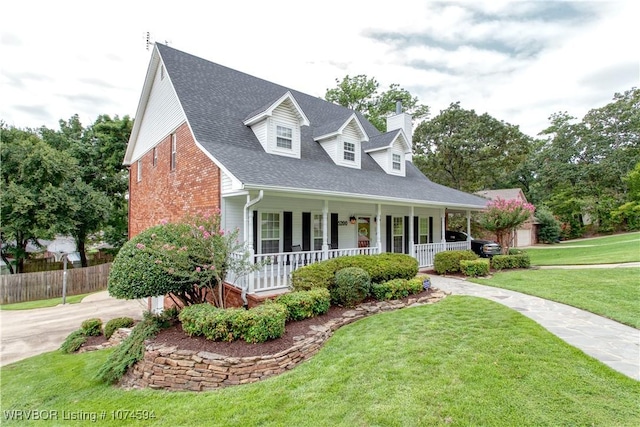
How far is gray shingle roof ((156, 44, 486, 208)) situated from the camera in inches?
366

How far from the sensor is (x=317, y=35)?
44.5ft

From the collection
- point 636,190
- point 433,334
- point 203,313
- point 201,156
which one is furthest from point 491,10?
point 636,190

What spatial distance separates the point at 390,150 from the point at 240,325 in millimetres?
12300

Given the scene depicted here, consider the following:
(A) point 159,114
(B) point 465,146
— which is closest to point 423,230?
(A) point 159,114

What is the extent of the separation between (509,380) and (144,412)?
5388mm

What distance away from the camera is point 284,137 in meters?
11.7

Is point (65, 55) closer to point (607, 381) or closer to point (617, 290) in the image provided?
point (607, 381)

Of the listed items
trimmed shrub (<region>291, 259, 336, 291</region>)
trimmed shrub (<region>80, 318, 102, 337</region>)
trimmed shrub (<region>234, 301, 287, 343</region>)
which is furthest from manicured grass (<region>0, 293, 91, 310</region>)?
trimmed shrub (<region>234, 301, 287, 343</region>)

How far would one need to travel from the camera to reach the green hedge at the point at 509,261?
13.6 metres

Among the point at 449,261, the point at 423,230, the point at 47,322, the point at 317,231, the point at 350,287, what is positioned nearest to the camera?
the point at 350,287

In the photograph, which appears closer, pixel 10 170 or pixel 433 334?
pixel 433 334

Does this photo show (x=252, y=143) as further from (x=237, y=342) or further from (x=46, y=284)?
(x=46, y=284)

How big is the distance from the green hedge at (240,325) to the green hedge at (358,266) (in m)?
1.85

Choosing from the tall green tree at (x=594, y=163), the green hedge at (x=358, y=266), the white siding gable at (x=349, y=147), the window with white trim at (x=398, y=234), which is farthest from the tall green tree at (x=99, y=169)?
the tall green tree at (x=594, y=163)
